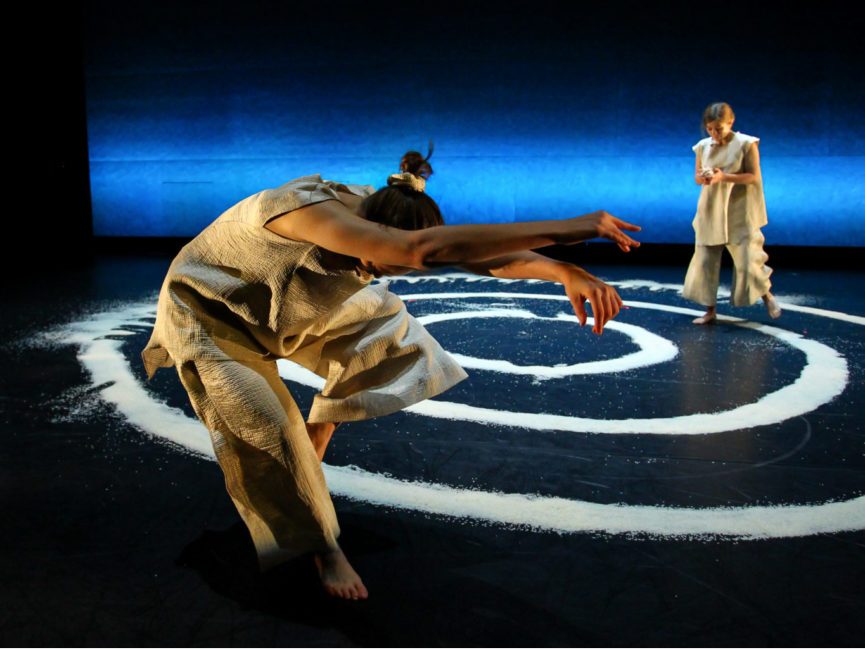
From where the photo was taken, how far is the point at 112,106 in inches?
368

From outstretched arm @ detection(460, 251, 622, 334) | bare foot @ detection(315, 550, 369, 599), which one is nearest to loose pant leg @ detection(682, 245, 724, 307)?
outstretched arm @ detection(460, 251, 622, 334)

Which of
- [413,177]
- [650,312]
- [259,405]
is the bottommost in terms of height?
[650,312]

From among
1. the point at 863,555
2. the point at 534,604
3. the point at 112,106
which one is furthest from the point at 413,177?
the point at 112,106

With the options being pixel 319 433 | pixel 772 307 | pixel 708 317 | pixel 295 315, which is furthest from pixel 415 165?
pixel 772 307

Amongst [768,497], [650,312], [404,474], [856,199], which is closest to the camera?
[768,497]

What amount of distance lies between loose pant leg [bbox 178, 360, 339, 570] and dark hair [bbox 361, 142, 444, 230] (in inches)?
19.7

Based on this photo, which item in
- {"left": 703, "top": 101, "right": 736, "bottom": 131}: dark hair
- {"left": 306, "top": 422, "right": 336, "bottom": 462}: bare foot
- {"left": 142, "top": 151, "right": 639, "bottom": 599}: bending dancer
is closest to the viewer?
{"left": 142, "top": 151, "right": 639, "bottom": 599}: bending dancer

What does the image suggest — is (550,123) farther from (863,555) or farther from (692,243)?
(863,555)

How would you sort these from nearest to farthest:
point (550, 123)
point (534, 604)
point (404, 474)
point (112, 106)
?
point (534, 604)
point (404, 474)
point (550, 123)
point (112, 106)

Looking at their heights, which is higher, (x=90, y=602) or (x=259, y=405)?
(x=259, y=405)

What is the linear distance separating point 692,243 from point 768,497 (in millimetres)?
6337

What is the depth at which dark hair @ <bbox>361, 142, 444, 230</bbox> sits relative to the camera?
1.60 m

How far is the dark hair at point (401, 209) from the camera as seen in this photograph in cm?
160

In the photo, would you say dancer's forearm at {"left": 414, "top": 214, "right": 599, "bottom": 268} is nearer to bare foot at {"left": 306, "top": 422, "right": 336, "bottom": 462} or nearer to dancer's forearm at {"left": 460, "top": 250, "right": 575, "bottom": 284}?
dancer's forearm at {"left": 460, "top": 250, "right": 575, "bottom": 284}
